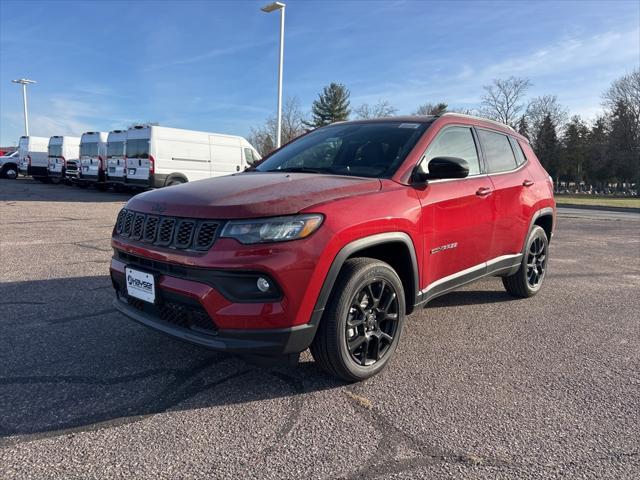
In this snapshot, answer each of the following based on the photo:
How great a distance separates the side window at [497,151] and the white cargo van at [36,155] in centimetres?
2541

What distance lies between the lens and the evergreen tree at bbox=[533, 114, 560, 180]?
203ft

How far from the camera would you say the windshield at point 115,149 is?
17.6 meters

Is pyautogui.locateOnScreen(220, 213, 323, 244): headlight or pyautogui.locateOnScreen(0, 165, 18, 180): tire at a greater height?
pyautogui.locateOnScreen(220, 213, 323, 244): headlight

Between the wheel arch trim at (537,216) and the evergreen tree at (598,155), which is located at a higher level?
the evergreen tree at (598,155)

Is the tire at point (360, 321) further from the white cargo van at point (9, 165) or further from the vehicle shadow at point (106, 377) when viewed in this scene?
the white cargo van at point (9, 165)

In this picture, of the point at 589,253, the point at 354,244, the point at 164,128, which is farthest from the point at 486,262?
the point at 164,128

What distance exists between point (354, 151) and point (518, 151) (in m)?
2.25

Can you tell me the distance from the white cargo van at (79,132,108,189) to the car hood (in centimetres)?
1819

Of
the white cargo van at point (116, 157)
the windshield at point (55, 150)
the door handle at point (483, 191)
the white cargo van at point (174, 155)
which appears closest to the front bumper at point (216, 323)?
the door handle at point (483, 191)

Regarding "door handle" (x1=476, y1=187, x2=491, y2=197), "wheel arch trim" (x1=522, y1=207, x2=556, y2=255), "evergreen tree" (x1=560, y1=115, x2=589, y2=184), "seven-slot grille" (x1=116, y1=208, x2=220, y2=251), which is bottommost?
"wheel arch trim" (x1=522, y1=207, x2=556, y2=255)

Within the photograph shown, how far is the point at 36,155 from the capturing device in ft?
80.4

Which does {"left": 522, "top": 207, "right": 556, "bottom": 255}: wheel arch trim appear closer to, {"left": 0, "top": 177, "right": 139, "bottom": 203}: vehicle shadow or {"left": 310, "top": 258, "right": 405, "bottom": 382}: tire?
{"left": 310, "top": 258, "right": 405, "bottom": 382}: tire

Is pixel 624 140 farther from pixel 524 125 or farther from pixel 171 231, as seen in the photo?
pixel 171 231

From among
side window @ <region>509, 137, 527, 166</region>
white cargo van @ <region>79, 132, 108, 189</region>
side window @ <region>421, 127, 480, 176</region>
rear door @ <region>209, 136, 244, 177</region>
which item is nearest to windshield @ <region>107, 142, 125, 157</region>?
white cargo van @ <region>79, 132, 108, 189</region>
